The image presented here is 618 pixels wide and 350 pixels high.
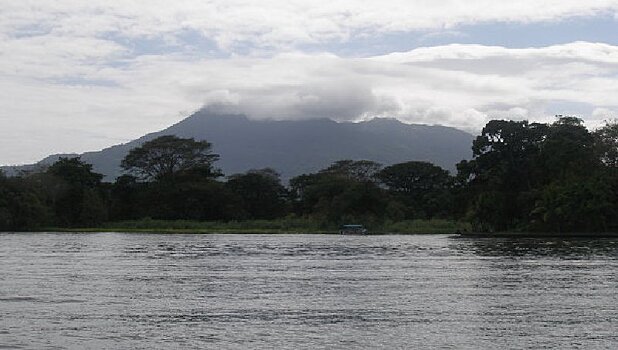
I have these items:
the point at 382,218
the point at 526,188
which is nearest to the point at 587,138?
the point at 526,188

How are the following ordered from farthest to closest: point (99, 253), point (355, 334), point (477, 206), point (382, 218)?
point (382, 218), point (477, 206), point (99, 253), point (355, 334)

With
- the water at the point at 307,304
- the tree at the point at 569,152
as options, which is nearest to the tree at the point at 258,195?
the tree at the point at 569,152

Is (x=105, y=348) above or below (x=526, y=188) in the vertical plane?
below

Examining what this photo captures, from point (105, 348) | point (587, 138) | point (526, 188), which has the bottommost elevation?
point (105, 348)

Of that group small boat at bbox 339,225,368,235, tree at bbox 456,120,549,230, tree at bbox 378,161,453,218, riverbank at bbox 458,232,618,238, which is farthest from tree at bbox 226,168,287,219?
riverbank at bbox 458,232,618,238

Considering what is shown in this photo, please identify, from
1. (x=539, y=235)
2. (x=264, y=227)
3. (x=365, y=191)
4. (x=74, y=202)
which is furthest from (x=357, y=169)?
(x=539, y=235)

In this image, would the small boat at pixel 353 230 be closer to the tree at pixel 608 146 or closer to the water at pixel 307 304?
the tree at pixel 608 146

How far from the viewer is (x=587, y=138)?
99.2 m

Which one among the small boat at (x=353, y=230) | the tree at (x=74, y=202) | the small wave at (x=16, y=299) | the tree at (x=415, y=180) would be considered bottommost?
the small wave at (x=16, y=299)

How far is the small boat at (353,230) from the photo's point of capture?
104375 mm

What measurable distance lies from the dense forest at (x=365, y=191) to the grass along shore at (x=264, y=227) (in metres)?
1.35

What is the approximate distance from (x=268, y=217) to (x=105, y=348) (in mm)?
108320

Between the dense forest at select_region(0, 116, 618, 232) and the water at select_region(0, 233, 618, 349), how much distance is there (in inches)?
1814

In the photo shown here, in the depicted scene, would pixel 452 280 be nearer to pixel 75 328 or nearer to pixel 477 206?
pixel 75 328
